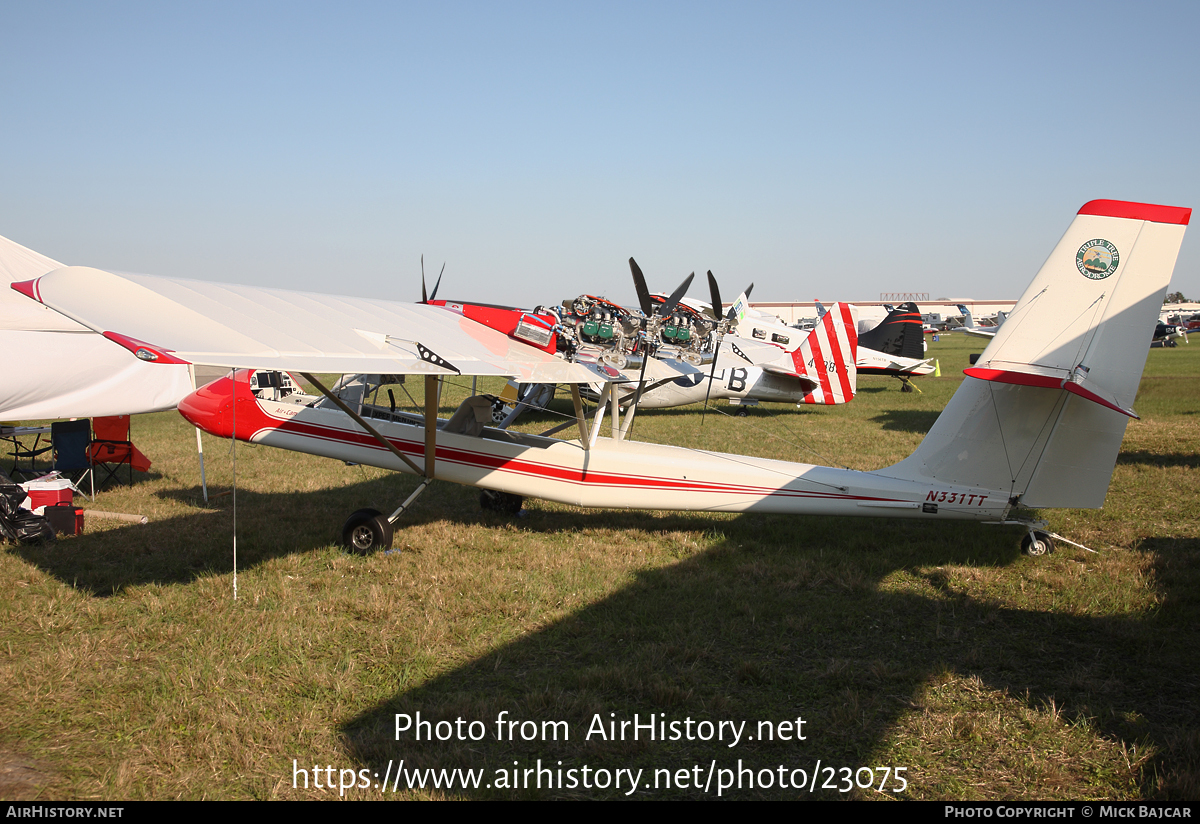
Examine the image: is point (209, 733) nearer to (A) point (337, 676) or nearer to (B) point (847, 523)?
(A) point (337, 676)

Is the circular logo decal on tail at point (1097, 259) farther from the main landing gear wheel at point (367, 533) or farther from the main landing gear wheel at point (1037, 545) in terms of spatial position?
the main landing gear wheel at point (367, 533)

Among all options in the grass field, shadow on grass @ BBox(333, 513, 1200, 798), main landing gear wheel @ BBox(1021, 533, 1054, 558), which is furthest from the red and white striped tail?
shadow on grass @ BBox(333, 513, 1200, 798)

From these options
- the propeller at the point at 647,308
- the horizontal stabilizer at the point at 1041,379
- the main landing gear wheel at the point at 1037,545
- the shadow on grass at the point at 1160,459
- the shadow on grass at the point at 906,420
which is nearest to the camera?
the horizontal stabilizer at the point at 1041,379

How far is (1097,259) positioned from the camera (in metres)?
6.01

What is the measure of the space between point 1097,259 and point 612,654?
528 centimetres

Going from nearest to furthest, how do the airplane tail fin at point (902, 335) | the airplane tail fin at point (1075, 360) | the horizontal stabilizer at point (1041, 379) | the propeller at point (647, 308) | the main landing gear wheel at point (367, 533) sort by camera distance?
the horizontal stabilizer at point (1041, 379)
the airplane tail fin at point (1075, 360)
the main landing gear wheel at point (367, 533)
the propeller at point (647, 308)
the airplane tail fin at point (902, 335)

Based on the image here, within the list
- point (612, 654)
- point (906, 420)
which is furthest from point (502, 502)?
point (906, 420)

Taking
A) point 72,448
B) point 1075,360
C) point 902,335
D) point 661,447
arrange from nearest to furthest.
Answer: point 1075,360 < point 661,447 < point 72,448 < point 902,335

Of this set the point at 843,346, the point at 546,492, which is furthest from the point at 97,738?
the point at 843,346

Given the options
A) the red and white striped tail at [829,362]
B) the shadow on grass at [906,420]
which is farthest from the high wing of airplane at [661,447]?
the red and white striped tail at [829,362]

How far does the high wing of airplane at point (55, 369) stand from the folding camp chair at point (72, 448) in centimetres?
29

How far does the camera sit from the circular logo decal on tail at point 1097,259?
19.5 ft

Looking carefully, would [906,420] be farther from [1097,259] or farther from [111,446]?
[111,446]
